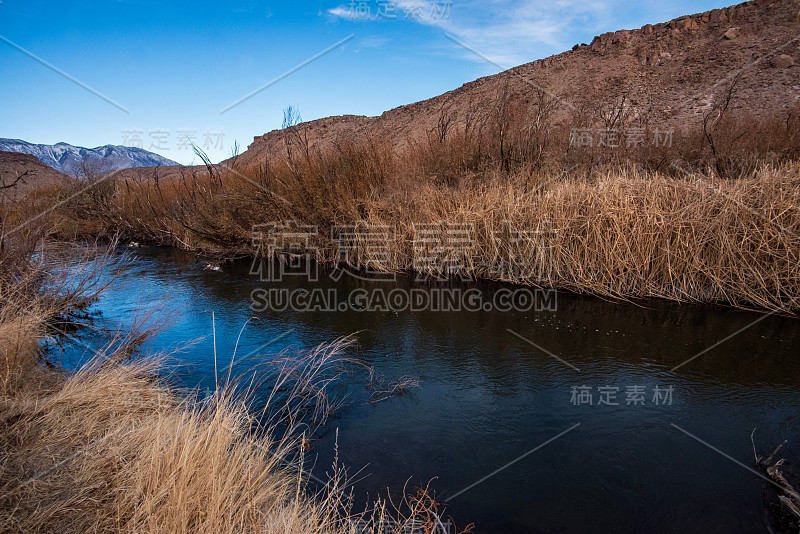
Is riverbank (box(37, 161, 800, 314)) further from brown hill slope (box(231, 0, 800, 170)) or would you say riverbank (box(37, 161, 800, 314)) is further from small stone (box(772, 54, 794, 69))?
small stone (box(772, 54, 794, 69))

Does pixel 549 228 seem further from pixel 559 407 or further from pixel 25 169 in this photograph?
pixel 25 169

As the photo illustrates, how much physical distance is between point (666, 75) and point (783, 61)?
20.2 feet

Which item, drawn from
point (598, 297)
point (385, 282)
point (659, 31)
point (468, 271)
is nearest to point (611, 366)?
point (598, 297)

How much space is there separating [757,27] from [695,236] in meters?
32.4

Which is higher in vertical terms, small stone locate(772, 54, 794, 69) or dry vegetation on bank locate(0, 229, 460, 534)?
small stone locate(772, 54, 794, 69)

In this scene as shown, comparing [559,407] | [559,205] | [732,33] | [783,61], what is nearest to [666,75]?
[732,33]

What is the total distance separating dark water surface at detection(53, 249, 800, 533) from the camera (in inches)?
118

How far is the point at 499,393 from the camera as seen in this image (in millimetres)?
4426

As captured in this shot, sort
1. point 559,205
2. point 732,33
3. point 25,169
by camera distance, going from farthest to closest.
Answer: point 732,33 < point 25,169 < point 559,205

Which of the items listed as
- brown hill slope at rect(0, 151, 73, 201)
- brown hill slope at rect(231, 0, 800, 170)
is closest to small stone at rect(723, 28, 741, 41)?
brown hill slope at rect(231, 0, 800, 170)

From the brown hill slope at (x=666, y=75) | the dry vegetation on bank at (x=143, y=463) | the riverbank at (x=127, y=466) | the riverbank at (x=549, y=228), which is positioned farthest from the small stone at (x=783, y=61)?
the riverbank at (x=127, y=466)

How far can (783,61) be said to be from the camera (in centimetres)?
2481

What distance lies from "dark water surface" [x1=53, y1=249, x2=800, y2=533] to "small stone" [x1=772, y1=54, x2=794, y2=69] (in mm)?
26902

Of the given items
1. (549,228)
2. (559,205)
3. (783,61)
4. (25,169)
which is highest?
(783,61)
